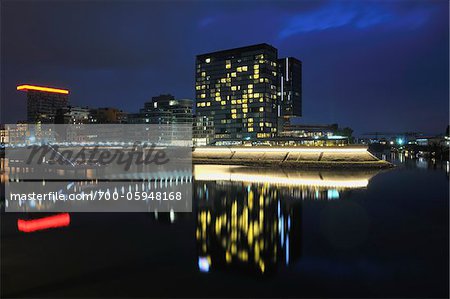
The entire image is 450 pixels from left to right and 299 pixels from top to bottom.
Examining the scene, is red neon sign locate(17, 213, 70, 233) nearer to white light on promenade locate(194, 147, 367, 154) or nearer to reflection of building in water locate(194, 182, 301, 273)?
reflection of building in water locate(194, 182, 301, 273)

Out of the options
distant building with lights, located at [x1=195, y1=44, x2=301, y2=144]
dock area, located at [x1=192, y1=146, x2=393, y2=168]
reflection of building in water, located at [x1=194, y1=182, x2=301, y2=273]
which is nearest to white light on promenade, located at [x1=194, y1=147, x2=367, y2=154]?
dock area, located at [x1=192, y1=146, x2=393, y2=168]

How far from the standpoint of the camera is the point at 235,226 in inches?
946

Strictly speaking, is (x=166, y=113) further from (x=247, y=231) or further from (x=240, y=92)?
(x=247, y=231)

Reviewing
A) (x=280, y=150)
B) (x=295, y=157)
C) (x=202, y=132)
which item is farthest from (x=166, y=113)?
(x=295, y=157)

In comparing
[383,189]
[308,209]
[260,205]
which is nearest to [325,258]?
[308,209]

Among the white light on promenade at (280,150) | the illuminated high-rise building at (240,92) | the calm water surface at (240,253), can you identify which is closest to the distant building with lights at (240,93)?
the illuminated high-rise building at (240,92)

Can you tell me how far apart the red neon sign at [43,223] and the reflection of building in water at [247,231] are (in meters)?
11.0

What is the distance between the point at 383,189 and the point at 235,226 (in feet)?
88.5

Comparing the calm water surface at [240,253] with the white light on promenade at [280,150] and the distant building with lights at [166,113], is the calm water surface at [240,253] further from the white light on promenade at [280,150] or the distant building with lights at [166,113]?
the distant building with lights at [166,113]

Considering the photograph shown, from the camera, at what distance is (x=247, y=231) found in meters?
22.8

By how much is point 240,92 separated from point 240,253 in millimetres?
154400

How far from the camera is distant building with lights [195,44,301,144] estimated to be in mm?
164000

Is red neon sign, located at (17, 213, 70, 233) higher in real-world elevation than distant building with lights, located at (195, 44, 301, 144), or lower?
lower

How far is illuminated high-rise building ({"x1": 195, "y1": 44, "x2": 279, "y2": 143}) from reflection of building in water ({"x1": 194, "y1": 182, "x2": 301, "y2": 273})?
418 ft
